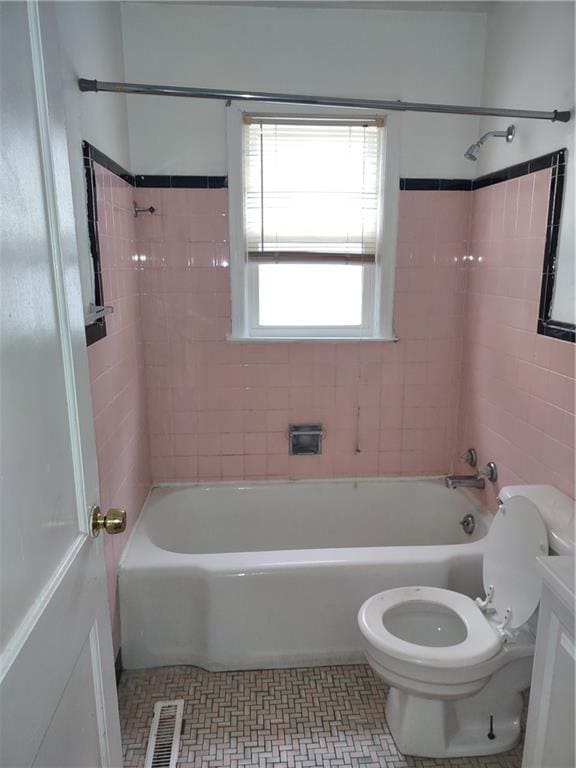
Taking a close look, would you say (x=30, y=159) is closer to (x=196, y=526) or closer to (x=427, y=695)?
(x=427, y=695)

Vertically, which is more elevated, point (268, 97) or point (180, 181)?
point (268, 97)

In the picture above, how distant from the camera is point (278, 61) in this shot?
7.57 feet

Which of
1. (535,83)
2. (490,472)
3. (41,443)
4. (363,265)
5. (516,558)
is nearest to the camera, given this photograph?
(41,443)

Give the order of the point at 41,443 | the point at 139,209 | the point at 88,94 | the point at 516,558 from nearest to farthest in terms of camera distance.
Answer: the point at 41,443 → the point at 516,558 → the point at 88,94 → the point at 139,209

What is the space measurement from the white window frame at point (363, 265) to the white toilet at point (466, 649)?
114cm

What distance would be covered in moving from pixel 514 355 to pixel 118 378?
1.58m

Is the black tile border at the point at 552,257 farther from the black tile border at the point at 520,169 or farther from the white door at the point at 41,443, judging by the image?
the white door at the point at 41,443

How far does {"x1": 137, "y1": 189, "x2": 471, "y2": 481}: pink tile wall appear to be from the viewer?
2.47 m

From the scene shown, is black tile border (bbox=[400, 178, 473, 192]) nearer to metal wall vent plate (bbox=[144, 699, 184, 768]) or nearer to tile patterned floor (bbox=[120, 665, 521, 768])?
tile patterned floor (bbox=[120, 665, 521, 768])

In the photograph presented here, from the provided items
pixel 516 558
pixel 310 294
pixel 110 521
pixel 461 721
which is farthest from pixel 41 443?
pixel 310 294

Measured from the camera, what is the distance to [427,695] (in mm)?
1534

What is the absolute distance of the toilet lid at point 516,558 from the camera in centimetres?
153

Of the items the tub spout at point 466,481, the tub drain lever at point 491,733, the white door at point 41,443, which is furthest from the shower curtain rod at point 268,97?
the tub drain lever at point 491,733

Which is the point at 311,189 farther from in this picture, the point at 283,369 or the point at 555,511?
the point at 555,511
